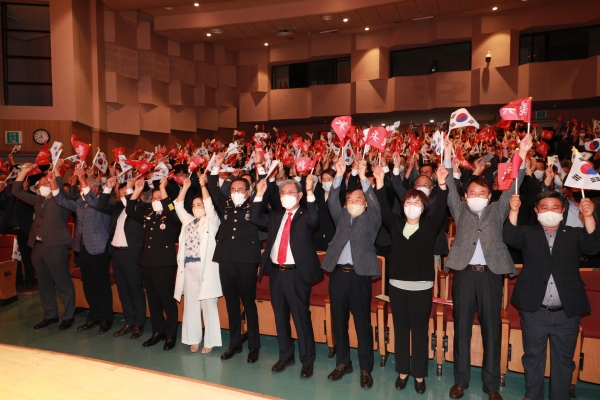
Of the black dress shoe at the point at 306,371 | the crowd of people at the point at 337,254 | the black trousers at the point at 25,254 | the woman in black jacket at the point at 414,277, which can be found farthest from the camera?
the black trousers at the point at 25,254

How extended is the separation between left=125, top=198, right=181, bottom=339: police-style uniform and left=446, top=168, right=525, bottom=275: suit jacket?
2.72m

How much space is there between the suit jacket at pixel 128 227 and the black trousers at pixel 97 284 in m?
0.28

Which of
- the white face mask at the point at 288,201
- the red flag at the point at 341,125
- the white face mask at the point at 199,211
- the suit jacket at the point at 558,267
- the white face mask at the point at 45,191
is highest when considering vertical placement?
the red flag at the point at 341,125

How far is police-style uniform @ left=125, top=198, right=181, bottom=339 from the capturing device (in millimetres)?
4555

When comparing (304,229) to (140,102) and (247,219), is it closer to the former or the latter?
(247,219)

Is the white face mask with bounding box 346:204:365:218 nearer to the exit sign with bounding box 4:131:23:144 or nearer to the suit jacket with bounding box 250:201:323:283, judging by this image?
the suit jacket with bounding box 250:201:323:283

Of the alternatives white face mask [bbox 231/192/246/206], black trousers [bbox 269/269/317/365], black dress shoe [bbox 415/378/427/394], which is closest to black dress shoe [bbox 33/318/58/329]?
white face mask [bbox 231/192/246/206]

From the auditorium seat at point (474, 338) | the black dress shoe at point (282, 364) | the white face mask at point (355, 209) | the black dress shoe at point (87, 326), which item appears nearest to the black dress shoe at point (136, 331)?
the black dress shoe at point (87, 326)

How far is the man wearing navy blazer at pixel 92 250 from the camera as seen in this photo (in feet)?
16.5

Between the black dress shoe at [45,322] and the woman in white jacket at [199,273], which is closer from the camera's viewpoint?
the woman in white jacket at [199,273]

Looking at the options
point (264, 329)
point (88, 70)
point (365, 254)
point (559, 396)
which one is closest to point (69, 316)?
point (264, 329)

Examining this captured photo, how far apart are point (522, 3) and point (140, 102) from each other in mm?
10851

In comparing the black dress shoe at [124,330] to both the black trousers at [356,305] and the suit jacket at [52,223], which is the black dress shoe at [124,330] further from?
the black trousers at [356,305]

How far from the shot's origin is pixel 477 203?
342 cm
